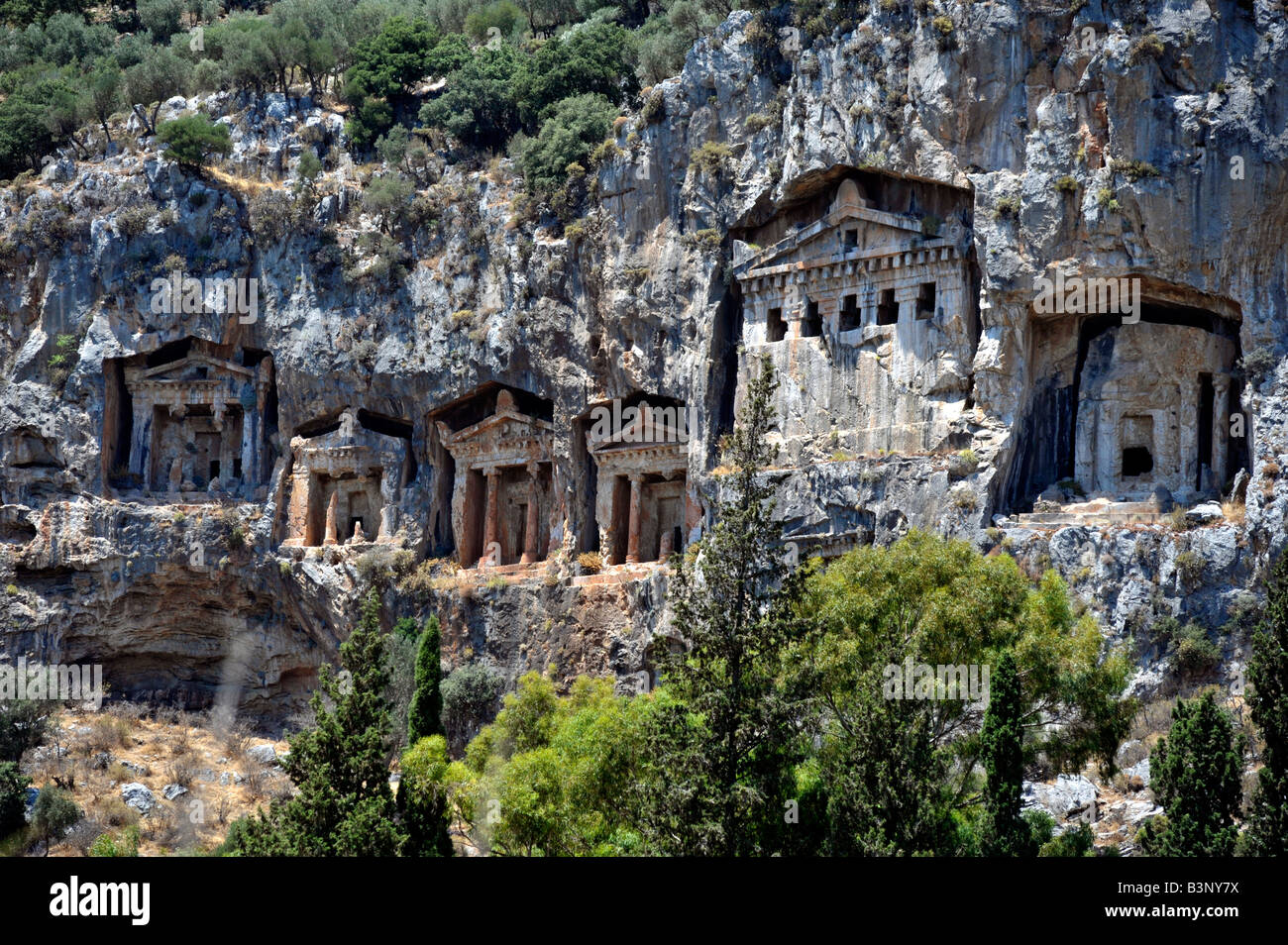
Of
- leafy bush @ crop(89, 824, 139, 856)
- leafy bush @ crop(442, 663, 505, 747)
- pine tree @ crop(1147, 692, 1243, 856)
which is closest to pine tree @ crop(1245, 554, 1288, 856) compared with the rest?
pine tree @ crop(1147, 692, 1243, 856)

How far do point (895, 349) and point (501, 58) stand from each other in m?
23.6

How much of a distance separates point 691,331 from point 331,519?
565 inches

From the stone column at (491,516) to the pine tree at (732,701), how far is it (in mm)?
23522

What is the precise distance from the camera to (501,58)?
205 feet

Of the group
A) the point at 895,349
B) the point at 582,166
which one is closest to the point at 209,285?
the point at 582,166

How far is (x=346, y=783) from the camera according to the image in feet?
98.4

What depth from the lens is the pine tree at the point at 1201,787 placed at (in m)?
27.2

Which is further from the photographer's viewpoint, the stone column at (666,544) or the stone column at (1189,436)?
the stone column at (666,544)

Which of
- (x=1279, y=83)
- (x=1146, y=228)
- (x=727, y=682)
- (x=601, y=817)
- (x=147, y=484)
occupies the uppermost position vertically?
(x=1279, y=83)

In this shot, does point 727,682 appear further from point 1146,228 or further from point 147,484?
point 147,484

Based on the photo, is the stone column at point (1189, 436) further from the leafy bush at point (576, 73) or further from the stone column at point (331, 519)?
the stone column at point (331, 519)

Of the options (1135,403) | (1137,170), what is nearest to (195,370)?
(1135,403)

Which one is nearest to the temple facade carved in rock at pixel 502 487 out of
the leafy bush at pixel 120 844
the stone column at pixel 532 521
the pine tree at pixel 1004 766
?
the stone column at pixel 532 521

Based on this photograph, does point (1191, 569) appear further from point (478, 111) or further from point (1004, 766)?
point (478, 111)
